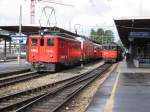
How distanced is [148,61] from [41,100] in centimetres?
2958

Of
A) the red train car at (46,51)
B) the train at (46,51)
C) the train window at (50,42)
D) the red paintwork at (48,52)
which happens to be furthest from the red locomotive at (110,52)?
the train window at (50,42)

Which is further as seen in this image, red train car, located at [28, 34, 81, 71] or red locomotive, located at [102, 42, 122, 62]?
red locomotive, located at [102, 42, 122, 62]

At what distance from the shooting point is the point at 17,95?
696 inches

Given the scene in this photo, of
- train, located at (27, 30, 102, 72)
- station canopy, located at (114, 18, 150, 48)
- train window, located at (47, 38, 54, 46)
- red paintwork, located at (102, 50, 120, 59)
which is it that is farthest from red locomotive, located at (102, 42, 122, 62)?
train window, located at (47, 38, 54, 46)

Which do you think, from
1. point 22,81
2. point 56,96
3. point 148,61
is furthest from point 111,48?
point 56,96

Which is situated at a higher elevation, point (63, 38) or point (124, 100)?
point (63, 38)

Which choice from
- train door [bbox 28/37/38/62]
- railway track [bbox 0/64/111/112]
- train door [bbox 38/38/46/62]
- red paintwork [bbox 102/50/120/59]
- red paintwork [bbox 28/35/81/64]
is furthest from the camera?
red paintwork [bbox 102/50/120/59]

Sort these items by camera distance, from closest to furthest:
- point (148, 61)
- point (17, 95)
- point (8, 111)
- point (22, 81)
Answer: point (8, 111) < point (17, 95) < point (22, 81) < point (148, 61)

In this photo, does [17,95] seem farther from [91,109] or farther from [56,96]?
[91,109]

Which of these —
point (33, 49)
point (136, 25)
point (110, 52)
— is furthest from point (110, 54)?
point (33, 49)

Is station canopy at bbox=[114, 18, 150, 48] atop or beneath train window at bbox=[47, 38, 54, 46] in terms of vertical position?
atop

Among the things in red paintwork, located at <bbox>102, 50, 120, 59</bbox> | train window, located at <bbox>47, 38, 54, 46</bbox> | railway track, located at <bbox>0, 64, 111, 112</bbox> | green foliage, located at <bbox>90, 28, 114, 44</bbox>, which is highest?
green foliage, located at <bbox>90, 28, 114, 44</bbox>

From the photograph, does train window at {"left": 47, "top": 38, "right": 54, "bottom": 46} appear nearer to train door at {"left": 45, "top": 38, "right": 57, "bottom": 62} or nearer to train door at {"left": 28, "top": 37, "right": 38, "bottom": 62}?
train door at {"left": 45, "top": 38, "right": 57, "bottom": 62}

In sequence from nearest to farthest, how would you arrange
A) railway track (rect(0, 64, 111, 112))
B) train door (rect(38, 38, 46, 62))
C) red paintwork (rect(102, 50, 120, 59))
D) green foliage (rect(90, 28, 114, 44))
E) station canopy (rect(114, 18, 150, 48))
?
railway track (rect(0, 64, 111, 112))
train door (rect(38, 38, 46, 62))
station canopy (rect(114, 18, 150, 48))
red paintwork (rect(102, 50, 120, 59))
green foliage (rect(90, 28, 114, 44))
